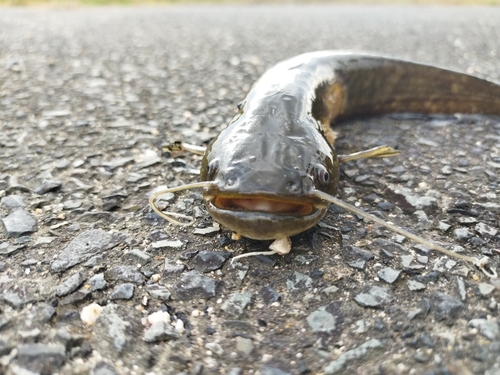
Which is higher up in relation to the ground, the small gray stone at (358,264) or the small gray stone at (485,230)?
the small gray stone at (485,230)

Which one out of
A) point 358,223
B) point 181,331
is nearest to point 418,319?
point 358,223

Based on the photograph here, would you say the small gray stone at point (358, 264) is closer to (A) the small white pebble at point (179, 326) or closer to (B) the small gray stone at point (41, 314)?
(A) the small white pebble at point (179, 326)

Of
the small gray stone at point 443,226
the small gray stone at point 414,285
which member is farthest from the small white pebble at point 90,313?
the small gray stone at point 443,226

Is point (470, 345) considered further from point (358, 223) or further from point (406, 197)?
Answer: point (406, 197)

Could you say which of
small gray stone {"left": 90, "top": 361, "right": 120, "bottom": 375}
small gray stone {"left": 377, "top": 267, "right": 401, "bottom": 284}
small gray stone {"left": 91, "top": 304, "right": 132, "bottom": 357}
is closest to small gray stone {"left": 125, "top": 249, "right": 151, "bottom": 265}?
small gray stone {"left": 91, "top": 304, "right": 132, "bottom": 357}

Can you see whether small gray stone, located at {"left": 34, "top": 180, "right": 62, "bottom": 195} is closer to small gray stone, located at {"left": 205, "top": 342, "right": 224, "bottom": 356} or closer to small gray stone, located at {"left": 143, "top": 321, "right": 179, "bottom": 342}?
small gray stone, located at {"left": 143, "top": 321, "right": 179, "bottom": 342}
